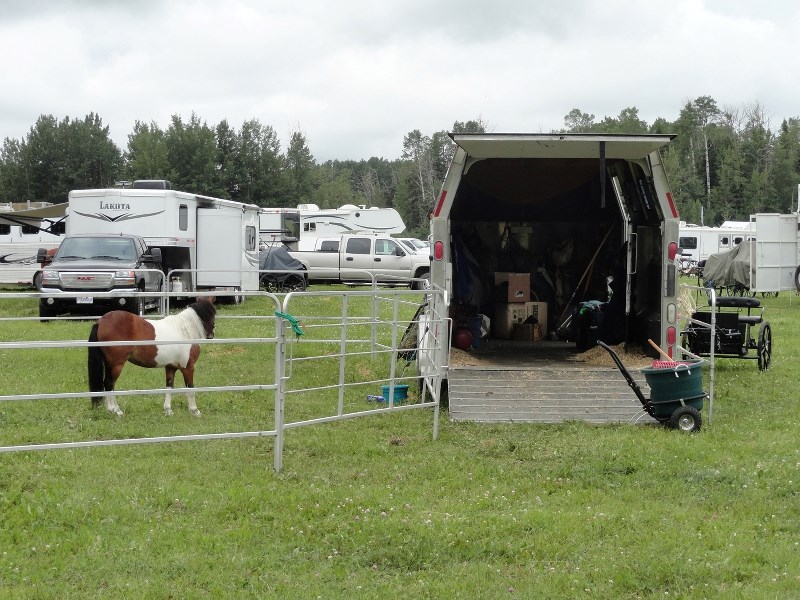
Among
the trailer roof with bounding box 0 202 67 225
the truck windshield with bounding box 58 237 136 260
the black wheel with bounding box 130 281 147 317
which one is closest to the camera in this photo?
the black wheel with bounding box 130 281 147 317

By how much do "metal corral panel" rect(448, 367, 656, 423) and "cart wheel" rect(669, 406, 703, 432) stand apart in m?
0.44

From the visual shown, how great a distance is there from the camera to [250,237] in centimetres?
2544

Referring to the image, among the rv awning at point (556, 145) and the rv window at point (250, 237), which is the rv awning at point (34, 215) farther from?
the rv awning at point (556, 145)

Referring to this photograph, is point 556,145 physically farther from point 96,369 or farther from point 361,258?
point 361,258

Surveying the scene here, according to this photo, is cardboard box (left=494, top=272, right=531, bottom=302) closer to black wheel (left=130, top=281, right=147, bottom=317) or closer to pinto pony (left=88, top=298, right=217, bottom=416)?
pinto pony (left=88, top=298, right=217, bottom=416)

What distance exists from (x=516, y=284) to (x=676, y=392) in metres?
4.21

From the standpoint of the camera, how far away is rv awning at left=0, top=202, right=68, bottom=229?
30312 millimetres

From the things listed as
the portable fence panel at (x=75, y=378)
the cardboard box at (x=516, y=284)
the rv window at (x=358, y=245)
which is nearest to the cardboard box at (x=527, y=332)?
the cardboard box at (x=516, y=284)

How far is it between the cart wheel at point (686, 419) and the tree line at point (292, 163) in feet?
181

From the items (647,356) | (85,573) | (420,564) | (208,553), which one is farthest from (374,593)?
(647,356)

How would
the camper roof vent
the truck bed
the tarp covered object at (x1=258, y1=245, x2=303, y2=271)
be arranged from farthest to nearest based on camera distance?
the tarp covered object at (x1=258, y1=245, x2=303, y2=271), the camper roof vent, the truck bed

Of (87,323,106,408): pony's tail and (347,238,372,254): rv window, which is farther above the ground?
(347,238,372,254): rv window

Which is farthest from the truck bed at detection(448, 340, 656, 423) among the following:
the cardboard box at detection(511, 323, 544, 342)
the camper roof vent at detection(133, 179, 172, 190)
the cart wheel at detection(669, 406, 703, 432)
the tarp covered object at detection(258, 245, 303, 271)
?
the tarp covered object at detection(258, 245, 303, 271)

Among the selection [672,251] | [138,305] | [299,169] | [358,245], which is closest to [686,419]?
[672,251]
